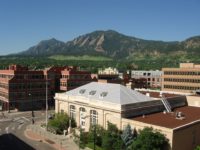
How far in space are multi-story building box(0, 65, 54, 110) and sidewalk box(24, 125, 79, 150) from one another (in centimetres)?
3607

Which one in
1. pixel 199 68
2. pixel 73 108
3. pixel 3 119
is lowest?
pixel 3 119

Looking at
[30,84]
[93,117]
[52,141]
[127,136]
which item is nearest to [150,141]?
[127,136]

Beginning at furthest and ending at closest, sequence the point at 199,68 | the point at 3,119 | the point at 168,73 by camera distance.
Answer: the point at 168,73 < the point at 199,68 < the point at 3,119

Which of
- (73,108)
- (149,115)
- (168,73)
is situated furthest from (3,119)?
(168,73)

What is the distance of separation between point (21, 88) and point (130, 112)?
60.1m

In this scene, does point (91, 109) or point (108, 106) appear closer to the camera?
point (108, 106)

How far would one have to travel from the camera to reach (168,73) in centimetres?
13650

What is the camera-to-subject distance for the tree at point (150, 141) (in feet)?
177

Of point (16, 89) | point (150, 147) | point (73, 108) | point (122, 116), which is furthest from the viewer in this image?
point (16, 89)

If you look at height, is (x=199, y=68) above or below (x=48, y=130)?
above

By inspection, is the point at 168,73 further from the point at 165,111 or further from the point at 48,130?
the point at 48,130

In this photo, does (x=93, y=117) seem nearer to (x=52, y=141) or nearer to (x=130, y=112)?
(x=130, y=112)

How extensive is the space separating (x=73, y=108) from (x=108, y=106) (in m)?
15.2

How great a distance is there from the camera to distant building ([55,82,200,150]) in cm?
5878
